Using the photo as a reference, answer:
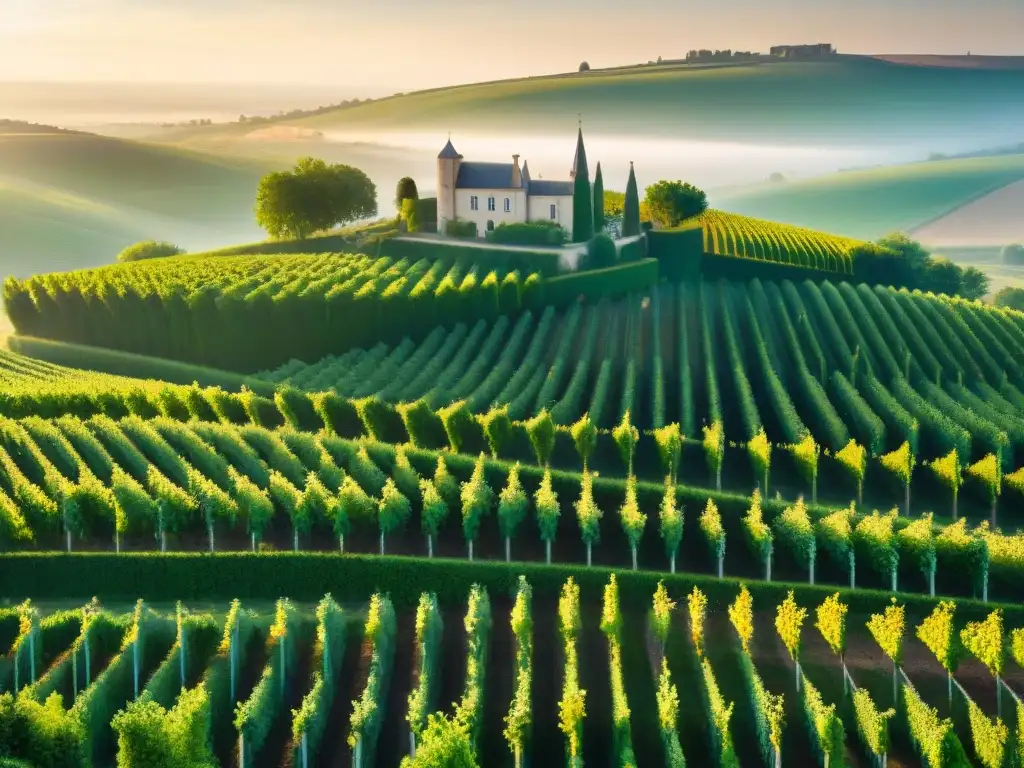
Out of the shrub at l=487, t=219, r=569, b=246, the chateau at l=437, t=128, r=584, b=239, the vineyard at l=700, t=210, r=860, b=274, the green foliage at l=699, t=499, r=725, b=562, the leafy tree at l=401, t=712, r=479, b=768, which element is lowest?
the green foliage at l=699, t=499, r=725, b=562

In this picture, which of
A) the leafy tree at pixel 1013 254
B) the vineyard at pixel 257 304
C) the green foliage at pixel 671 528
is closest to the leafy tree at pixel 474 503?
the green foliage at pixel 671 528

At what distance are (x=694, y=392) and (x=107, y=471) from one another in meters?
25.4

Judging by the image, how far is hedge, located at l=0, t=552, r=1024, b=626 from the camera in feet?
94.5

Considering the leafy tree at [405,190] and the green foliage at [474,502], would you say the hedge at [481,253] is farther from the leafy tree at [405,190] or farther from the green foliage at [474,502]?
the green foliage at [474,502]

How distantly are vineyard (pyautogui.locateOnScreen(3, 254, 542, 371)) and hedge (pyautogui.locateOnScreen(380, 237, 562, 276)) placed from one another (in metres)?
0.81

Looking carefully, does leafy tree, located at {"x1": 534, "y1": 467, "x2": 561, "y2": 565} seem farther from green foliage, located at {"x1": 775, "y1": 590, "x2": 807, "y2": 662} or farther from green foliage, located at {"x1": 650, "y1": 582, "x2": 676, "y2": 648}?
green foliage, located at {"x1": 775, "y1": 590, "x2": 807, "y2": 662}

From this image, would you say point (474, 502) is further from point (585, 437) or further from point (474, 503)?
point (585, 437)

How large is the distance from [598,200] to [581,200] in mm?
2911

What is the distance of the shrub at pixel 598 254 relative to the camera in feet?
211

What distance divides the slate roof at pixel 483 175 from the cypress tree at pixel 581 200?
18.1ft

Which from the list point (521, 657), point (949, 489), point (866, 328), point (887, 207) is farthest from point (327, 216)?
point (887, 207)

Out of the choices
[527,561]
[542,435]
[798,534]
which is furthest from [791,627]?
[542,435]

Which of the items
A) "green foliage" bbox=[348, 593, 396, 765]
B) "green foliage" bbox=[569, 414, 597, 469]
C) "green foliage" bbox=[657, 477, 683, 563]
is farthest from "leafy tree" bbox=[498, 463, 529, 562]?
"green foliage" bbox=[569, 414, 597, 469]

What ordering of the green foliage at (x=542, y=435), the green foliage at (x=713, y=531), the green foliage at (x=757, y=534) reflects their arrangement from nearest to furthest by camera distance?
1. the green foliage at (x=757, y=534)
2. the green foliage at (x=713, y=531)
3. the green foliage at (x=542, y=435)
